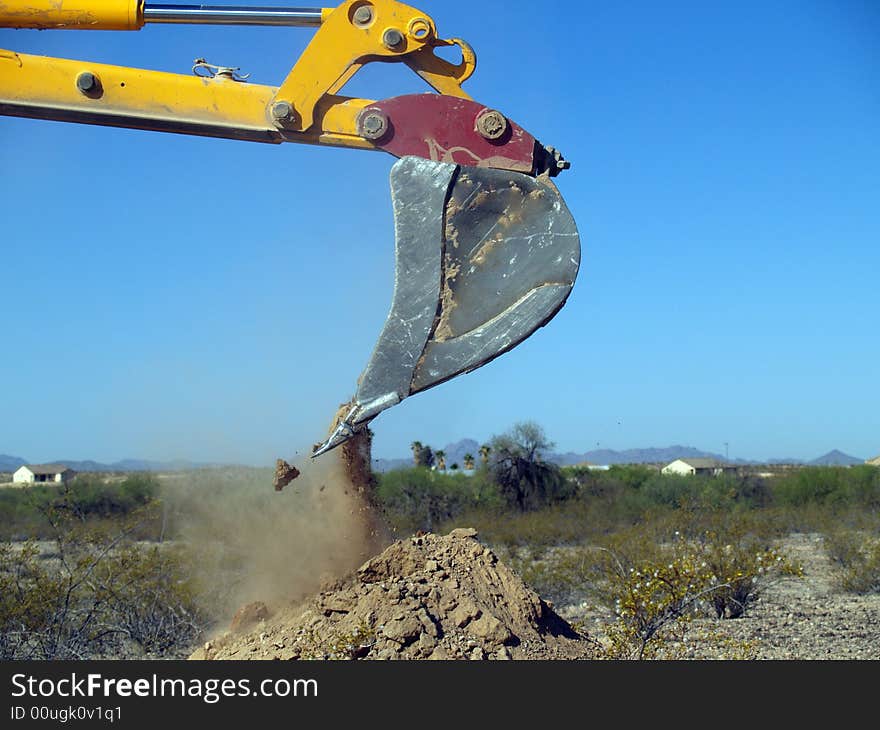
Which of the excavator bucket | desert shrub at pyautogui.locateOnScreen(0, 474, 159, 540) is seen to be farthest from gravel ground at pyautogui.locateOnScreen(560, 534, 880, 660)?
desert shrub at pyautogui.locateOnScreen(0, 474, 159, 540)

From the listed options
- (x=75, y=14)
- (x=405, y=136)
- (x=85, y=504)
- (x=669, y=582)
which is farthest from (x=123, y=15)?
(x=85, y=504)

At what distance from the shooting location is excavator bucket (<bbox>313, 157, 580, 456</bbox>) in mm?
4816

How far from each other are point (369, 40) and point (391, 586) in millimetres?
3587

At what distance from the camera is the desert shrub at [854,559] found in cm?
1722

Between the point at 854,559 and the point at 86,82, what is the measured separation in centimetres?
1712

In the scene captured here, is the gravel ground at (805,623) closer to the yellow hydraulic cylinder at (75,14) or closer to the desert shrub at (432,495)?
the yellow hydraulic cylinder at (75,14)

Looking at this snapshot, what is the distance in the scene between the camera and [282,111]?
5254mm

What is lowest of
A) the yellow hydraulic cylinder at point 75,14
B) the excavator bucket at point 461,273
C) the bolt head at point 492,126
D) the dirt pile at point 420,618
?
the dirt pile at point 420,618

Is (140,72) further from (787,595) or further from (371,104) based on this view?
(787,595)

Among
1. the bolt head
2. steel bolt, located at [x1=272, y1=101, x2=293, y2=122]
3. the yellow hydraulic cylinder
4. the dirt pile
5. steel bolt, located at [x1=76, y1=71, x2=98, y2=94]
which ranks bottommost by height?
the dirt pile

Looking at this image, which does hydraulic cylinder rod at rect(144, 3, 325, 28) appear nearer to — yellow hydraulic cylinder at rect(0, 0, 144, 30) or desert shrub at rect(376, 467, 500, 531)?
yellow hydraulic cylinder at rect(0, 0, 144, 30)

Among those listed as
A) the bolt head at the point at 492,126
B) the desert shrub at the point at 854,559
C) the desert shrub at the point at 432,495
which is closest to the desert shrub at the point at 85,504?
the desert shrub at the point at 432,495

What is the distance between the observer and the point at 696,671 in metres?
6.18

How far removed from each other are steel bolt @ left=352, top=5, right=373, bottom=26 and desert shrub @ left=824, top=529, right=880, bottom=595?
15074 millimetres
